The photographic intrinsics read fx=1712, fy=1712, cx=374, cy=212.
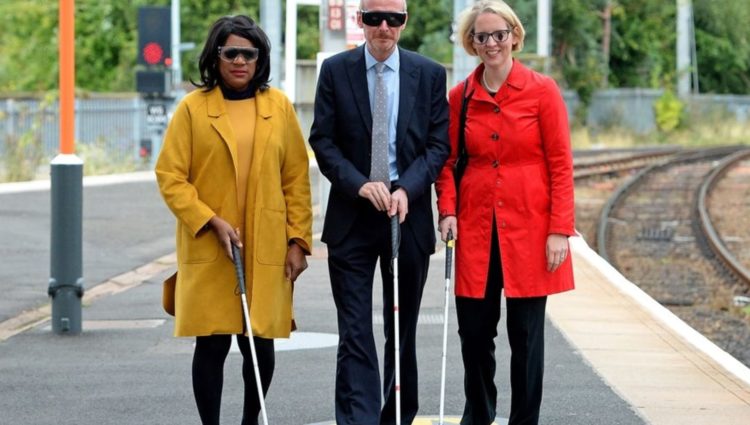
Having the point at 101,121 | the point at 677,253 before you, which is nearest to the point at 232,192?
the point at 677,253

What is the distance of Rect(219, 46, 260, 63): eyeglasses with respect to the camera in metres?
6.56

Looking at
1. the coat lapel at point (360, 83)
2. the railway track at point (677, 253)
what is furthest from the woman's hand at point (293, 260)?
the railway track at point (677, 253)

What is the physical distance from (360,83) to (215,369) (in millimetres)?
1268

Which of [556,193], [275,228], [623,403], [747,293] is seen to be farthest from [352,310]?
[747,293]

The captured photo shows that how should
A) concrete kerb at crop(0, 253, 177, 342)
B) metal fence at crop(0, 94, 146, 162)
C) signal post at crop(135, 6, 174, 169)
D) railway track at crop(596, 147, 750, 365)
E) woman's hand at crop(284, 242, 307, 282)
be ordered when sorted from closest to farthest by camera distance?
woman's hand at crop(284, 242, 307, 282)
concrete kerb at crop(0, 253, 177, 342)
railway track at crop(596, 147, 750, 365)
signal post at crop(135, 6, 174, 169)
metal fence at crop(0, 94, 146, 162)

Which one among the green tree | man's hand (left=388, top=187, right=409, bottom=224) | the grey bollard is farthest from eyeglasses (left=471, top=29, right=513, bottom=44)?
the green tree

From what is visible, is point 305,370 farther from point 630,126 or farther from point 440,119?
point 630,126

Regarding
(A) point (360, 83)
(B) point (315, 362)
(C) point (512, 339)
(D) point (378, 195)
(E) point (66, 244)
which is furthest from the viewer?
(E) point (66, 244)

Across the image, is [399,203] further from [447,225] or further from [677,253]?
[677,253]

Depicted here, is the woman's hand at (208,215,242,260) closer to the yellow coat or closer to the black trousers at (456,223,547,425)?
the yellow coat

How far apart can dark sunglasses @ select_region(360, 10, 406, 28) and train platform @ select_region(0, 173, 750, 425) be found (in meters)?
1.87

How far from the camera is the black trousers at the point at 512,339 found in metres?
6.88

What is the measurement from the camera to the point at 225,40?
21.6 feet

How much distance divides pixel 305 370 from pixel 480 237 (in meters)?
2.53
